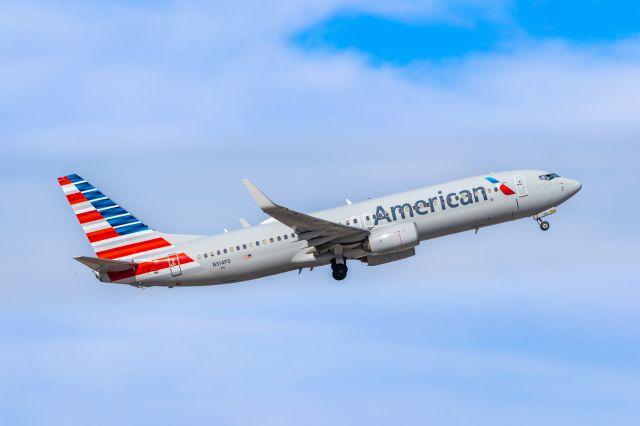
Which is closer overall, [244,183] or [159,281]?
[244,183]

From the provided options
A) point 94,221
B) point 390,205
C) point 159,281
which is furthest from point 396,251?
point 94,221

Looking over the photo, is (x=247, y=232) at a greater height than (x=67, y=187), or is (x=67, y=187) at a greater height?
(x=67, y=187)

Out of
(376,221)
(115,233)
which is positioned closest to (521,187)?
(376,221)

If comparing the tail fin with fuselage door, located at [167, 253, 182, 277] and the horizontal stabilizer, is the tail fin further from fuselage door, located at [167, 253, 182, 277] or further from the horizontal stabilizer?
the horizontal stabilizer

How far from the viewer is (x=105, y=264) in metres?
65.9

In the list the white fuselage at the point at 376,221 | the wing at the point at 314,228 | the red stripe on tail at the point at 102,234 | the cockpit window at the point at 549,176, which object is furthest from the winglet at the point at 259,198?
the cockpit window at the point at 549,176

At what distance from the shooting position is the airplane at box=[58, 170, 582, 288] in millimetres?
66375

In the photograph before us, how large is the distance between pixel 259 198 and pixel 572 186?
70.0 ft

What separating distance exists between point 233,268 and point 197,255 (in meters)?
2.47

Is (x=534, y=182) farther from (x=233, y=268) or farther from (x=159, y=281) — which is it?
(x=159, y=281)

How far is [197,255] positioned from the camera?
67.8 metres

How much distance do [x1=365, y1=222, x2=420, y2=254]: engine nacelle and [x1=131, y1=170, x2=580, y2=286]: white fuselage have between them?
908 millimetres

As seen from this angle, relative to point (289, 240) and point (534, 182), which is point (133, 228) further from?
point (534, 182)

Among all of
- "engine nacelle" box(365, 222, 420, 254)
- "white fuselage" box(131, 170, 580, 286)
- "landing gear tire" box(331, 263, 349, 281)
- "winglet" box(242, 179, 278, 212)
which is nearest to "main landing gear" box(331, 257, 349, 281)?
"landing gear tire" box(331, 263, 349, 281)
